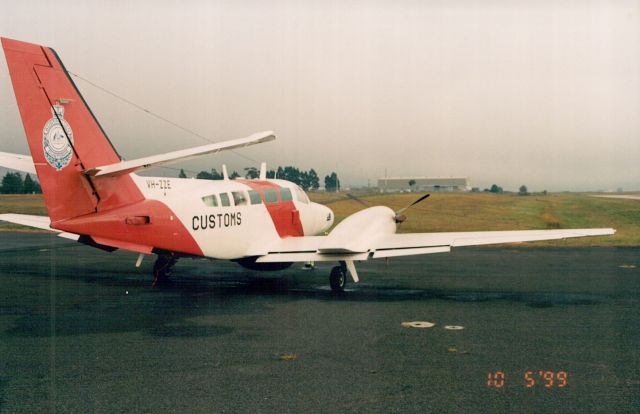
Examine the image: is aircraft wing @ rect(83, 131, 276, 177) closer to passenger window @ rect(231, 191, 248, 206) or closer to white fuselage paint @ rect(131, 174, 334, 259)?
white fuselage paint @ rect(131, 174, 334, 259)

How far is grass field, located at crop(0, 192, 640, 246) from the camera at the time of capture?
42562 mm

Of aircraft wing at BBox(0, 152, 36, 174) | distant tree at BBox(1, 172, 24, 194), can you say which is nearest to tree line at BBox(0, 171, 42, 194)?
distant tree at BBox(1, 172, 24, 194)

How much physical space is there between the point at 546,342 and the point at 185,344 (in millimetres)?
6515

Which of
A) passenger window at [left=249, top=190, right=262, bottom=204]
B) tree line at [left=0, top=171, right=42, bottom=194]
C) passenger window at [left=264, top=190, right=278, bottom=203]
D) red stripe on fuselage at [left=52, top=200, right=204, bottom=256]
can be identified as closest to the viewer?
red stripe on fuselage at [left=52, top=200, right=204, bottom=256]

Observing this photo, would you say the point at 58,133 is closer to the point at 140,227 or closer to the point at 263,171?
the point at 140,227

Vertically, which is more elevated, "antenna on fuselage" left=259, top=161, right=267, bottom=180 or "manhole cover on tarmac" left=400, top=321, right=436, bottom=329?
"antenna on fuselage" left=259, top=161, right=267, bottom=180

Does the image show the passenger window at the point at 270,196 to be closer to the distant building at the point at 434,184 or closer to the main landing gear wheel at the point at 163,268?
the main landing gear wheel at the point at 163,268

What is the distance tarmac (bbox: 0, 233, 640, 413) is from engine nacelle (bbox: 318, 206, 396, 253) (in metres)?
1.39

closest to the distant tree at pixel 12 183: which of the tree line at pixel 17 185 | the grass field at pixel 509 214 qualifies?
the tree line at pixel 17 185

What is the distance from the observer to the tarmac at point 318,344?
22.4ft

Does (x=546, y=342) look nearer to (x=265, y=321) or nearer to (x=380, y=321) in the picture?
(x=380, y=321)

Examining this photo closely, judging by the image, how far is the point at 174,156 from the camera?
12414 millimetres

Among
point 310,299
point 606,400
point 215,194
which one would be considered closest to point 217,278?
point 215,194
